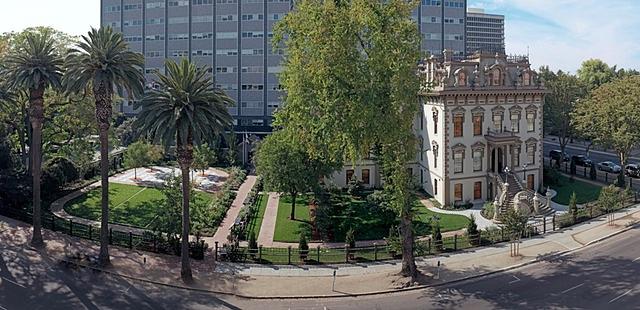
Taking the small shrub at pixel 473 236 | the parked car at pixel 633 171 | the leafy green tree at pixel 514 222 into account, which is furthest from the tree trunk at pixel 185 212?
the parked car at pixel 633 171

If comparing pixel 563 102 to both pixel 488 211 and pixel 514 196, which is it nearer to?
pixel 514 196

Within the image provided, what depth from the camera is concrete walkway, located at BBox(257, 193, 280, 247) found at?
4231cm

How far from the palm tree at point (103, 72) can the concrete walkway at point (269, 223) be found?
11.4m

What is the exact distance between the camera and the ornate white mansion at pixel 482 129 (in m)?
54.0

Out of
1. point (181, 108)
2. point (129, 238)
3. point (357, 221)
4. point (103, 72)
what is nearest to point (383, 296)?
point (181, 108)

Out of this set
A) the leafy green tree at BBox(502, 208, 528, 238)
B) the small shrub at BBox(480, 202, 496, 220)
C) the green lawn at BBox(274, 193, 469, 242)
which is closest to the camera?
the leafy green tree at BBox(502, 208, 528, 238)

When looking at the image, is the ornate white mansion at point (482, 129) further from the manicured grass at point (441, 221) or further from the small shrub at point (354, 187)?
the small shrub at point (354, 187)

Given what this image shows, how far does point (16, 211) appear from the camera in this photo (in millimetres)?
46031

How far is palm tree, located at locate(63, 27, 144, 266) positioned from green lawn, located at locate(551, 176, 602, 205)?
41077 mm

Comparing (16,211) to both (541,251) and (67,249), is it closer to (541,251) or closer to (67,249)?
(67,249)

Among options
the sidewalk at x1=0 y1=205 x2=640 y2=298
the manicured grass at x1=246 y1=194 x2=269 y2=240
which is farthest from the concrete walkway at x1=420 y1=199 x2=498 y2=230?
the manicured grass at x1=246 y1=194 x2=269 y2=240

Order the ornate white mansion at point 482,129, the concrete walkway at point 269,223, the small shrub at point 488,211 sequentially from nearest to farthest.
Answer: the concrete walkway at point 269,223 → the small shrub at point 488,211 → the ornate white mansion at point 482,129

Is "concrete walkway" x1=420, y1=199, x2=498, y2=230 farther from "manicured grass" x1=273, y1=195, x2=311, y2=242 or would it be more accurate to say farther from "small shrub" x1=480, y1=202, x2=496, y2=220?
"manicured grass" x1=273, y1=195, x2=311, y2=242

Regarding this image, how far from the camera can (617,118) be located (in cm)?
6097
